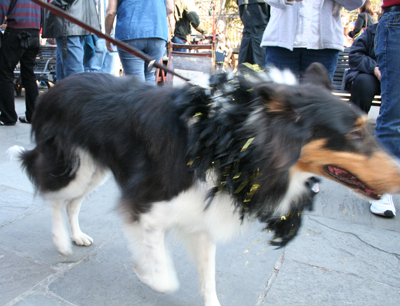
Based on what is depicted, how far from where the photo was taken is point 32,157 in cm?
250

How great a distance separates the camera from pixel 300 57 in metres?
3.38

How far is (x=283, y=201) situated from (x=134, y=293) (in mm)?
1059

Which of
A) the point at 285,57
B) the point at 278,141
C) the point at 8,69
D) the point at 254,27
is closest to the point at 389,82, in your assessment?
the point at 285,57

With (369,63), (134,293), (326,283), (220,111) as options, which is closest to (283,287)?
(326,283)

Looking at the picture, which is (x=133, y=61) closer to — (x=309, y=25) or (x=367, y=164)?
(x=309, y=25)

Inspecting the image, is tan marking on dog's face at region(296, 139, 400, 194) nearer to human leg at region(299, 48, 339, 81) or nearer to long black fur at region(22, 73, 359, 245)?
long black fur at region(22, 73, 359, 245)

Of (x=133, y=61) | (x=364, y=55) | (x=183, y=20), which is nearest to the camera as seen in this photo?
(x=133, y=61)

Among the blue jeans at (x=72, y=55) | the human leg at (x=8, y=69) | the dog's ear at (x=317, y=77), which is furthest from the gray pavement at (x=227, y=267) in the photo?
the human leg at (x=8, y=69)

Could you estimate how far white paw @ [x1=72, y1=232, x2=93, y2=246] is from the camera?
8.27 feet

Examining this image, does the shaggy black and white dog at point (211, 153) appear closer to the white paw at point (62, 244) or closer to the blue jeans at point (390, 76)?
the white paw at point (62, 244)

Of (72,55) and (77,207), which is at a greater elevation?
(72,55)

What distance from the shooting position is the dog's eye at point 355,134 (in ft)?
4.99

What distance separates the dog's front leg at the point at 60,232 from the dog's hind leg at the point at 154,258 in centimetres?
77

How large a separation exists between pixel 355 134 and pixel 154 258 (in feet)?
3.90
